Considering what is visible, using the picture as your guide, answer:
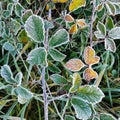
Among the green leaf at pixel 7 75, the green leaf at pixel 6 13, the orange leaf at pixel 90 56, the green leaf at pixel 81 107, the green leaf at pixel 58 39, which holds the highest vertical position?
the green leaf at pixel 6 13

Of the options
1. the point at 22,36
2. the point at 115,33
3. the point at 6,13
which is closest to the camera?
the point at 115,33

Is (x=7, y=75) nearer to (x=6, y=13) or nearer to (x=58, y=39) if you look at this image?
(x=58, y=39)

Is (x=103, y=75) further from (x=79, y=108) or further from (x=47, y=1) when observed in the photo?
(x=79, y=108)

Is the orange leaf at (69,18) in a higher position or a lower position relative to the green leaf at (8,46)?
higher

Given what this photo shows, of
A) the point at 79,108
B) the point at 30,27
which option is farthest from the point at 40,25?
the point at 79,108

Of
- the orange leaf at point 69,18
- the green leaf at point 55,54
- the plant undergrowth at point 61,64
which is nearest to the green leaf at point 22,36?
the plant undergrowth at point 61,64

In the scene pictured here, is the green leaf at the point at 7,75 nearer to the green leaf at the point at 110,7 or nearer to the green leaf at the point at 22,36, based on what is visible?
the green leaf at the point at 22,36

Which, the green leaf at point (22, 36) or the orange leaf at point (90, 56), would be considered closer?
the orange leaf at point (90, 56)

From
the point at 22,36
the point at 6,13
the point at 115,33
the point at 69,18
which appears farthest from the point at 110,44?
the point at 6,13

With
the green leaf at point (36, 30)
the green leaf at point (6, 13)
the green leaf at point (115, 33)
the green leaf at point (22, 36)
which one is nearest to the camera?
the green leaf at point (36, 30)

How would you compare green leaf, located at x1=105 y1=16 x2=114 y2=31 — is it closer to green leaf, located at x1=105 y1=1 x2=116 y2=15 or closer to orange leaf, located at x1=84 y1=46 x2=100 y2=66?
green leaf, located at x1=105 y1=1 x2=116 y2=15
